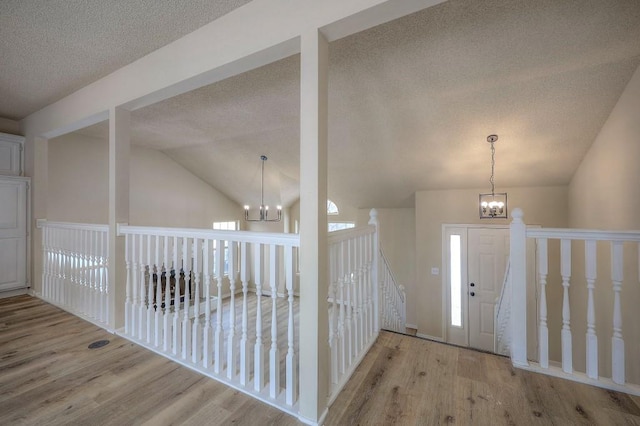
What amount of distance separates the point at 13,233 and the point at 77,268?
151 cm

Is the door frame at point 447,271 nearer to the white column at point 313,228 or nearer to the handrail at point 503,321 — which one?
the handrail at point 503,321

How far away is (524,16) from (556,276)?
3969 mm

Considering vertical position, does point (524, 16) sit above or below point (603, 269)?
above

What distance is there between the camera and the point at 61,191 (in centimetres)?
454

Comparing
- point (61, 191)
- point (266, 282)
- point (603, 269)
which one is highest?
point (61, 191)

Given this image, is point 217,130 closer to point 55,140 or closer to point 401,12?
point 55,140

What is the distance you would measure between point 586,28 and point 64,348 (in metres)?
4.90

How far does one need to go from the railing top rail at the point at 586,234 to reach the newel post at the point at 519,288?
8cm

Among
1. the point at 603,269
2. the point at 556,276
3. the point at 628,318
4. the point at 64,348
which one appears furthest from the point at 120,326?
the point at 556,276

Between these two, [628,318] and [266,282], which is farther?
[266,282]

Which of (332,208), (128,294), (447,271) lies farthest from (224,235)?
(332,208)

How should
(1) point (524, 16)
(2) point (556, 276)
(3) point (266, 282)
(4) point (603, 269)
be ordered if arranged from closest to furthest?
(1) point (524, 16)
(4) point (603, 269)
(2) point (556, 276)
(3) point (266, 282)

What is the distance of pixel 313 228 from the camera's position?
1.58 metres

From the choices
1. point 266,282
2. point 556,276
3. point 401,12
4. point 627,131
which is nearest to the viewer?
point 401,12
